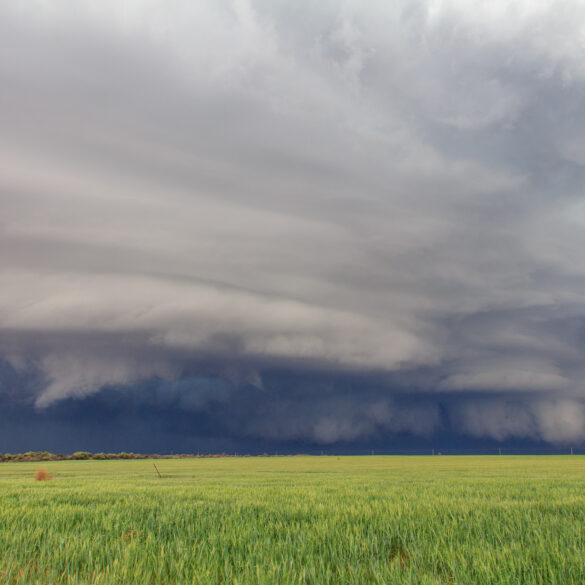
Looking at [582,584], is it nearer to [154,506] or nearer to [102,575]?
[102,575]

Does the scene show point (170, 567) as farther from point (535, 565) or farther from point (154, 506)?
point (154, 506)

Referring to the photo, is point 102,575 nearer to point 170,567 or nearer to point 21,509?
point 170,567

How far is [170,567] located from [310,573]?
5.87 feet

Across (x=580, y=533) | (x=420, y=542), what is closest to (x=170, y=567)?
(x=420, y=542)

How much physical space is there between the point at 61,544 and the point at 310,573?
417cm

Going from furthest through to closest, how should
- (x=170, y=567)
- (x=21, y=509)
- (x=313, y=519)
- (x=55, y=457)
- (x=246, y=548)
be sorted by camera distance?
(x=55, y=457)
(x=21, y=509)
(x=313, y=519)
(x=246, y=548)
(x=170, y=567)

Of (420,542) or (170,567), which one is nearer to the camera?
(170,567)

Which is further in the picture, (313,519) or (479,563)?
(313,519)

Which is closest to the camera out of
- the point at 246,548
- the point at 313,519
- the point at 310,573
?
the point at 310,573

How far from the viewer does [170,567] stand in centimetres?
599

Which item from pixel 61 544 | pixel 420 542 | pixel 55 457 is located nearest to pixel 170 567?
pixel 61 544

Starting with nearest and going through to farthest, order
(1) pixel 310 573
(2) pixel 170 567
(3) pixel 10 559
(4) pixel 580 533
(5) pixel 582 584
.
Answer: (5) pixel 582 584 → (1) pixel 310 573 → (2) pixel 170 567 → (3) pixel 10 559 → (4) pixel 580 533

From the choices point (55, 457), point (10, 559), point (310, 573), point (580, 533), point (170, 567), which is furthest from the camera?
point (55, 457)

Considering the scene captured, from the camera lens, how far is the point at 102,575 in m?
5.53
